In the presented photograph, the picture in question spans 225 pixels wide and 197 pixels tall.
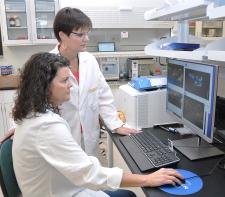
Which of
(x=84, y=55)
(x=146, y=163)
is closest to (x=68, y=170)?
(x=146, y=163)

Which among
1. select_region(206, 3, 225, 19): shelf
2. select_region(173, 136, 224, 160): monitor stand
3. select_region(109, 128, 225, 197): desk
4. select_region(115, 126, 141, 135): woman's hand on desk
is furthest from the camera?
select_region(115, 126, 141, 135): woman's hand on desk

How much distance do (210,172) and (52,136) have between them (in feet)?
2.33

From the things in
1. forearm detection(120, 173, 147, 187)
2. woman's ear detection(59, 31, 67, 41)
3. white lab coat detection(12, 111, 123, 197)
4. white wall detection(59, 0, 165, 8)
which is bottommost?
forearm detection(120, 173, 147, 187)

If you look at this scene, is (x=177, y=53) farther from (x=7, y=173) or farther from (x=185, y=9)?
(x=7, y=173)

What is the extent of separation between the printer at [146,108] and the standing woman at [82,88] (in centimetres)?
10

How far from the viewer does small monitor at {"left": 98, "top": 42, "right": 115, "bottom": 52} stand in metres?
3.60

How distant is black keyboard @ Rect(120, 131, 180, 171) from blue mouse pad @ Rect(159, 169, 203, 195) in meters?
0.11

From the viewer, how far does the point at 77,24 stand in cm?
153

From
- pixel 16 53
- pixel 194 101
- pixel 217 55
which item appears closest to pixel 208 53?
pixel 217 55

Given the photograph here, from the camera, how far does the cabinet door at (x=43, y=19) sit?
11.1ft

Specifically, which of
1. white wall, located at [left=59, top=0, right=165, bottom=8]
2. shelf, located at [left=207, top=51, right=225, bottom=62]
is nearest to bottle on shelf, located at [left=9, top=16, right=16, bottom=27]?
white wall, located at [left=59, top=0, right=165, bottom=8]

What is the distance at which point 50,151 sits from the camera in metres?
0.96

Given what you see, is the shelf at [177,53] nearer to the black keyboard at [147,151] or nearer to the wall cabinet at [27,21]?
the black keyboard at [147,151]

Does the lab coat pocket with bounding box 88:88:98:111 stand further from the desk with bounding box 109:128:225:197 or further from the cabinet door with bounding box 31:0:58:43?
the cabinet door with bounding box 31:0:58:43
